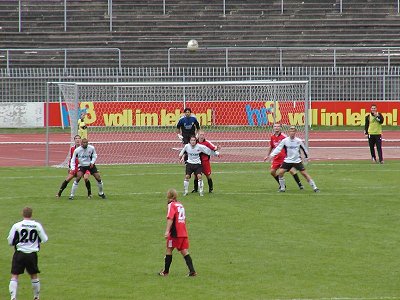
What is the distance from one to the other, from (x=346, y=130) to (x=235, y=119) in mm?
8690

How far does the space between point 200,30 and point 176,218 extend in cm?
4259

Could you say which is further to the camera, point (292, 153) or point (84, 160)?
point (292, 153)

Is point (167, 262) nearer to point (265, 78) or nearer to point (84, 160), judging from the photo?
point (84, 160)

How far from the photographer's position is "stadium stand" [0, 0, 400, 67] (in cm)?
5531

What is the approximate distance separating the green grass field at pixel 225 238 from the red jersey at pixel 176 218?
2.72 feet

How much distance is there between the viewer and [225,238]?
21.2 meters

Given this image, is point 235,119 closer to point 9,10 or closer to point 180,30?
point 180,30

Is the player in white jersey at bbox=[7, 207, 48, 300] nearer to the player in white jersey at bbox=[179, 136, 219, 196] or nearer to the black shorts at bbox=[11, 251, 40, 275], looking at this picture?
the black shorts at bbox=[11, 251, 40, 275]

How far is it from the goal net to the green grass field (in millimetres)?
6355

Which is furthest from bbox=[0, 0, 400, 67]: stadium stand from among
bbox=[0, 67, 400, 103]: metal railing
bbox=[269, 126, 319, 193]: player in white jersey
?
bbox=[269, 126, 319, 193]: player in white jersey

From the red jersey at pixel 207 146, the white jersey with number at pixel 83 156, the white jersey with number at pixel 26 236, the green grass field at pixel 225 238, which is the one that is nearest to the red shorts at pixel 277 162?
the green grass field at pixel 225 238

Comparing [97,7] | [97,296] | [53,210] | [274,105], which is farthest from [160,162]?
[97,7]

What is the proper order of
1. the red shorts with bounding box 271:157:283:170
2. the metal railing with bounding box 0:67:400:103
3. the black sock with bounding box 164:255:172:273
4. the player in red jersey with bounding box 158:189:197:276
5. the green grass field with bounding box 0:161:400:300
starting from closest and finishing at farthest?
the green grass field with bounding box 0:161:400:300 < the player in red jersey with bounding box 158:189:197:276 < the black sock with bounding box 164:255:172:273 < the red shorts with bounding box 271:157:283:170 < the metal railing with bounding box 0:67:400:103

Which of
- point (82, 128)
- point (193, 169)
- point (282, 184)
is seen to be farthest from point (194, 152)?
point (82, 128)
